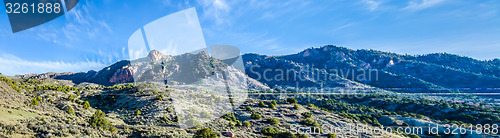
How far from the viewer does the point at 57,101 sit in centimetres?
3406

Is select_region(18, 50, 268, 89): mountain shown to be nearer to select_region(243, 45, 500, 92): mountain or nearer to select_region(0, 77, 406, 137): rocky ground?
select_region(243, 45, 500, 92): mountain

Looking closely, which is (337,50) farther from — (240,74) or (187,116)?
(187,116)

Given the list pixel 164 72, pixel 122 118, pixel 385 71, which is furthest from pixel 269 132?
pixel 385 71

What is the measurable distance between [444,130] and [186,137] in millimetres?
50021

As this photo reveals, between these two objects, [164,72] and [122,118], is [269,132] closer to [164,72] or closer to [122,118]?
[122,118]

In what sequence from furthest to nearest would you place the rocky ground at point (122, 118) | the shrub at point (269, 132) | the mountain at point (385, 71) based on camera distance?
the mountain at point (385, 71) → the shrub at point (269, 132) → the rocky ground at point (122, 118)

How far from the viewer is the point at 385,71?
504 ft

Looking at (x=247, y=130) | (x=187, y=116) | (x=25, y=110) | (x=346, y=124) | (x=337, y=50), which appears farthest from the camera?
(x=337, y=50)

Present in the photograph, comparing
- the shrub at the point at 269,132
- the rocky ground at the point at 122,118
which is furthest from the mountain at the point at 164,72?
the shrub at the point at 269,132

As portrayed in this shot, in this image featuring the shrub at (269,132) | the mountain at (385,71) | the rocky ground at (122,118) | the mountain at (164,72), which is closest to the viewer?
the rocky ground at (122,118)

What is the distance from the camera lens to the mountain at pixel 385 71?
12888cm

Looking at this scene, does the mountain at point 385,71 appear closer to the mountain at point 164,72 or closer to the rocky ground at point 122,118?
the mountain at point 164,72

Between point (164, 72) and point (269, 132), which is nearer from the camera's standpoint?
Answer: point (269, 132)

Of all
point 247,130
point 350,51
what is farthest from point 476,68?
point 247,130
